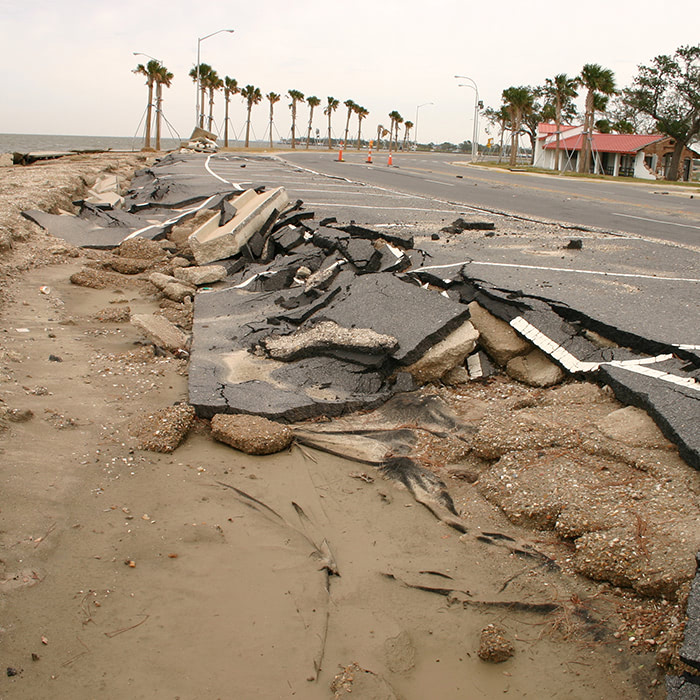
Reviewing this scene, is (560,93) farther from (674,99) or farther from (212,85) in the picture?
(212,85)

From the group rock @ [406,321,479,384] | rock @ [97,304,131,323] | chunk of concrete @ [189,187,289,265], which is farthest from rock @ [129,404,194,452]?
chunk of concrete @ [189,187,289,265]

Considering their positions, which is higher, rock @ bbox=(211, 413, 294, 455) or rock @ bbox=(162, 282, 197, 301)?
rock @ bbox=(162, 282, 197, 301)

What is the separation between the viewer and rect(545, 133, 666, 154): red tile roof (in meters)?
55.7

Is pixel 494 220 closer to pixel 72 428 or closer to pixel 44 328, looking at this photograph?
pixel 44 328

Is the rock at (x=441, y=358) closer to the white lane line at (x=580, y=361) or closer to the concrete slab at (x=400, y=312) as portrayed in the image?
the concrete slab at (x=400, y=312)

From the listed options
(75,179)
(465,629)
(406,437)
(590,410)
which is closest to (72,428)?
(406,437)

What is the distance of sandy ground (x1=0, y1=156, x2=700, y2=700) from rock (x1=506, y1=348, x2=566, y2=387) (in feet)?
0.81

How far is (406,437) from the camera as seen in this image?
4891mm

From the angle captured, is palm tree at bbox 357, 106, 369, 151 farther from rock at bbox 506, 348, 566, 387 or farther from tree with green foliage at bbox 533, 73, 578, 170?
rock at bbox 506, 348, 566, 387

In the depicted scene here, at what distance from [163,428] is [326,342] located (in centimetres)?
172

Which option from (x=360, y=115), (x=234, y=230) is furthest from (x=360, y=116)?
(x=234, y=230)

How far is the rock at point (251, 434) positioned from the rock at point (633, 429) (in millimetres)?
2192

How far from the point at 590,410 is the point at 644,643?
202 cm

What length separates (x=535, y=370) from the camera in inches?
221
